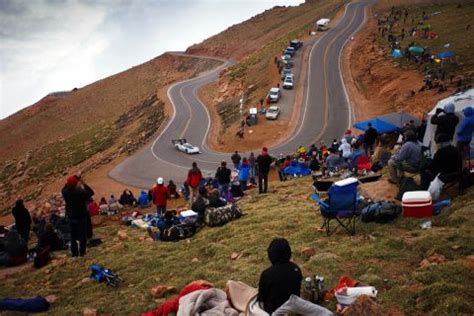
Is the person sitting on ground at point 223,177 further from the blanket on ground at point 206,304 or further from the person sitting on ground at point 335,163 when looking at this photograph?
the blanket on ground at point 206,304

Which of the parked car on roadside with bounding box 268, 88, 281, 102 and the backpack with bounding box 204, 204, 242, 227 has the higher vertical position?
the parked car on roadside with bounding box 268, 88, 281, 102

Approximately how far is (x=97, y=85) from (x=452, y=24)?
82.4m

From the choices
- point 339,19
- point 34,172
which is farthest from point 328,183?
point 339,19

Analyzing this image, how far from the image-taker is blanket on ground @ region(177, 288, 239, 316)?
7.59 meters

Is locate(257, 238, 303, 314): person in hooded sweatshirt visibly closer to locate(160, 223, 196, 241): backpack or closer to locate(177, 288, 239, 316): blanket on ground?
locate(177, 288, 239, 316): blanket on ground

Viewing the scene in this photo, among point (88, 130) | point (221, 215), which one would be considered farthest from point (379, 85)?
point (88, 130)

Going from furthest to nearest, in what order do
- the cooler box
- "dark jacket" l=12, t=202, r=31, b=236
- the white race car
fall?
1. the white race car
2. "dark jacket" l=12, t=202, r=31, b=236
3. the cooler box

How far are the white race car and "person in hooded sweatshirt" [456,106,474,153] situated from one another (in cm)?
3530

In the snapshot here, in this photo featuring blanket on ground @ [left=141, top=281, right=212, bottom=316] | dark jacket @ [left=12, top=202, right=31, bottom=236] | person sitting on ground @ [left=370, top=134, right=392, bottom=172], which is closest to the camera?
blanket on ground @ [left=141, top=281, right=212, bottom=316]

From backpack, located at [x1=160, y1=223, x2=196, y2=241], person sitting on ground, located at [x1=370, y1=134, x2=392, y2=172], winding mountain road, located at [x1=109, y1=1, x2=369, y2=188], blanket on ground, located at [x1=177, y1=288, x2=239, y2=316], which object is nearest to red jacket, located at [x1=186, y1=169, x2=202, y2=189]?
backpack, located at [x1=160, y1=223, x2=196, y2=241]

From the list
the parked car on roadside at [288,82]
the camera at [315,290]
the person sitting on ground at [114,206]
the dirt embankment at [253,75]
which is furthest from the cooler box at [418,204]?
the parked car on roadside at [288,82]

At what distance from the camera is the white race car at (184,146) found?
47.1 m

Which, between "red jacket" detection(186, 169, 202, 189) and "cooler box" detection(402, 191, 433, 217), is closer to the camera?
"cooler box" detection(402, 191, 433, 217)

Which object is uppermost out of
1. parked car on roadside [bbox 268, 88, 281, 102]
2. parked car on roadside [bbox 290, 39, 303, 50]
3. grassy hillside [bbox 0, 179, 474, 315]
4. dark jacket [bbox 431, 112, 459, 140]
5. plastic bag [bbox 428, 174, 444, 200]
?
parked car on roadside [bbox 290, 39, 303, 50]
